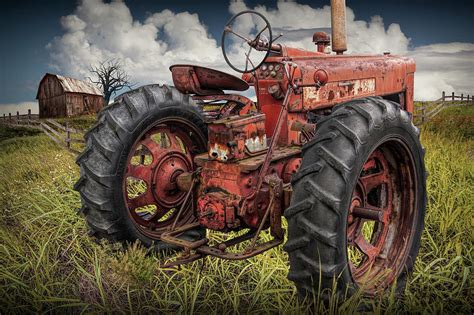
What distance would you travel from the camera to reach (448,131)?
9633 mm

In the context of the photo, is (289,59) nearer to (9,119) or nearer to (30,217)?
(30,217)

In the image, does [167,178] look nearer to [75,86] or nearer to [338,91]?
[338,91]

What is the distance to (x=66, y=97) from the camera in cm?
2158

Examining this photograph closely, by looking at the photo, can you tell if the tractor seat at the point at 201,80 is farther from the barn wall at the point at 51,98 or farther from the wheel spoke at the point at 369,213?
the barn wall at the point at 51,98

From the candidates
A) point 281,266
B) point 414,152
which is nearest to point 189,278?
point 281,266

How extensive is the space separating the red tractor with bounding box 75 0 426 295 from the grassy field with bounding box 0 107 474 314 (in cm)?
24

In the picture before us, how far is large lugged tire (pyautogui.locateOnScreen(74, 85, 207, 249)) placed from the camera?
3.53 meters

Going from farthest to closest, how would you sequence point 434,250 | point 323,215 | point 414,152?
point 434,250, point 414,152, point 323,215

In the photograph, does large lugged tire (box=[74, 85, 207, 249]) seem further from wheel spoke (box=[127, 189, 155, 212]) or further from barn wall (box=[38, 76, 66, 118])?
barn wall (box=[38, 76, 66, 118])

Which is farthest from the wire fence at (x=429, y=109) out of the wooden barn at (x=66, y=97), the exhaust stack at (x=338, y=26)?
the wooden barn at (x=66, y=97)

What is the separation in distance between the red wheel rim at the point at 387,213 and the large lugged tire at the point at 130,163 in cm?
144

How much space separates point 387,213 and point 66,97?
67.1ft

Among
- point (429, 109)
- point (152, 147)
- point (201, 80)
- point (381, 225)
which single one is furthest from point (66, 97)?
point (381, 225)

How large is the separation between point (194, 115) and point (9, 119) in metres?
19.2
